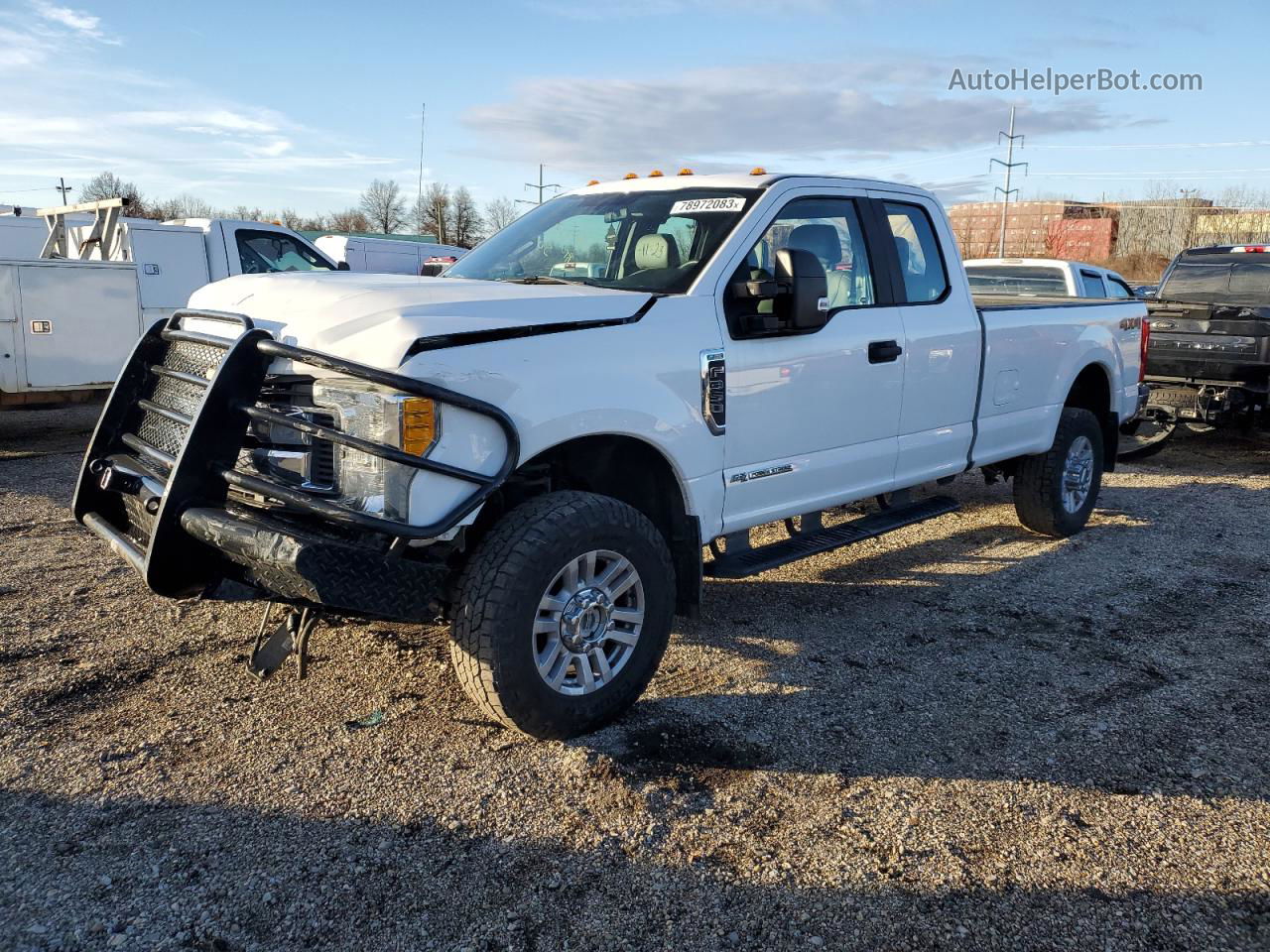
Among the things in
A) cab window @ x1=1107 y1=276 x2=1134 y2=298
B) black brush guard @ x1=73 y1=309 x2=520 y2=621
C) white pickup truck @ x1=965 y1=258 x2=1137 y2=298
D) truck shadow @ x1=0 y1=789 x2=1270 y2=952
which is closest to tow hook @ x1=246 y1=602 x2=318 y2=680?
black brush guard @ x1=73 y1=309 x2=520 y2=621

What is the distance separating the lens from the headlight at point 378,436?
314 centimetres

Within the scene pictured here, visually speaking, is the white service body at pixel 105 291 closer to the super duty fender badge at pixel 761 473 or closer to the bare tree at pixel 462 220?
the super duty fender badge at pixel 761 473

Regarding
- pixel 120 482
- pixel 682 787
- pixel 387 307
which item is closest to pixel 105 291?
pixel 120 482

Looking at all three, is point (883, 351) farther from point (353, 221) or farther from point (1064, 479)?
point (353, 221)

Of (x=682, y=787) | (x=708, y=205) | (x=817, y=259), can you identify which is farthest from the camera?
(x=708, y=205)

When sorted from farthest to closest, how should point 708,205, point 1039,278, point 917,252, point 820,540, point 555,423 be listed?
point 1039,278, point 917,252, point 820,540, point 708,205, point 555,423

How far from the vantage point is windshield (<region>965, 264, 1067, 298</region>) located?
10.9m

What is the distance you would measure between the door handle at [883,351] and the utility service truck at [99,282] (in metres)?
6.21

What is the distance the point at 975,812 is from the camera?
128 inches

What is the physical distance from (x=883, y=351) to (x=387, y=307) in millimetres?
2502

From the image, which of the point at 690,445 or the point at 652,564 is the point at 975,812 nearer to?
the point at 652,564

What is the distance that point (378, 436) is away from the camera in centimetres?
319

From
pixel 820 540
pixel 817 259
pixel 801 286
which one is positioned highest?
pixel 817 259

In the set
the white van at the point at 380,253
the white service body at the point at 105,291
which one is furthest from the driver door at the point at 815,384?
the white van at the point at 380,253
